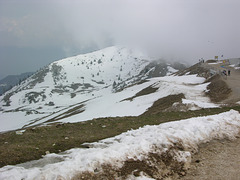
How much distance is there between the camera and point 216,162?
9.66 m

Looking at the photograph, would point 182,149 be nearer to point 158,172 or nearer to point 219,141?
point 158,172

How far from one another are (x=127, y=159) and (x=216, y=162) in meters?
4.89

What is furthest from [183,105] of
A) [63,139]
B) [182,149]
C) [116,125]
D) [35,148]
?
[35,148]

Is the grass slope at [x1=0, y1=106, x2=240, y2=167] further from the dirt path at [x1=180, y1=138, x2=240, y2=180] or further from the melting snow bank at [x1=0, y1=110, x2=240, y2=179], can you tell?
the dirt path at [x1=180, y1=138, x2=240, y2=180]

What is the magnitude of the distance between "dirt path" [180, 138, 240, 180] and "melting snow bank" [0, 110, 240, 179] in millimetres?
454

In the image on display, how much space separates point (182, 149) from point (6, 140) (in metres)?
12.3

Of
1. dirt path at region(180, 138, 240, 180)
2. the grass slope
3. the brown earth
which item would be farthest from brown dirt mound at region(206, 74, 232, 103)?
the grass slope

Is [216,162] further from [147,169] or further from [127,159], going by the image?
[127,159]

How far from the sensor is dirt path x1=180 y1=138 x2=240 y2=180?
27.8ft

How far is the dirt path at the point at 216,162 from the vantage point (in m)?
8.47

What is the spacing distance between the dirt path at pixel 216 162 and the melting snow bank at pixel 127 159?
45 centimetres

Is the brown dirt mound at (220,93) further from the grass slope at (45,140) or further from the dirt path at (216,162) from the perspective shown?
the grass slope at (45,140)

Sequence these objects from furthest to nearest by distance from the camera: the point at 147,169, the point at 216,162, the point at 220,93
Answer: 1. the point at 220,93
2. the point at 216,162
3. the point at 147,169

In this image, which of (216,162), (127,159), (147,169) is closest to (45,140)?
(127,159)
